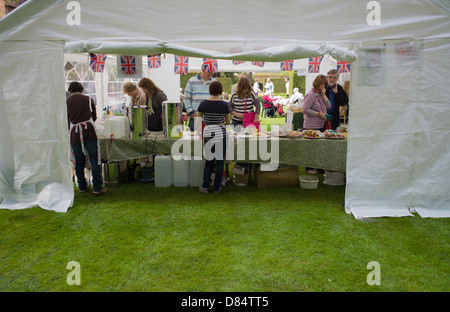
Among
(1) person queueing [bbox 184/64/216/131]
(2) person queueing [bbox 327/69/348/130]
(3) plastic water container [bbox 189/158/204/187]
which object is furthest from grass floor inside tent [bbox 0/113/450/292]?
(2) person queueing [bbox 327/69/348/130]

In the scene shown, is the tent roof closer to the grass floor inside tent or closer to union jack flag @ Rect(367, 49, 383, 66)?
union jack flag @ Rect(367, 49, 383, 66)

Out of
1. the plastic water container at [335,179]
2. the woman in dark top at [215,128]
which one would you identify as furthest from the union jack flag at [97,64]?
the plastic water container at [335,179]

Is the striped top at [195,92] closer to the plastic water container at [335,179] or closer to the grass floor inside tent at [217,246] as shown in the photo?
the grass floor inside tent at [217,246]

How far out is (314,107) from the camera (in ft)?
18.4

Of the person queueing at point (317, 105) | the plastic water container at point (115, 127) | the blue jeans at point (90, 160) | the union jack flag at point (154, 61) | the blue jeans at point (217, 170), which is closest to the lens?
the blue jeans at point (90, 160)

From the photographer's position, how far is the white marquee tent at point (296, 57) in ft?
13.8

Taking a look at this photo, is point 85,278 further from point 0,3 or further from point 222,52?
point 0,3

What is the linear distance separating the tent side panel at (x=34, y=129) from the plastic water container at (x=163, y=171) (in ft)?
4.23

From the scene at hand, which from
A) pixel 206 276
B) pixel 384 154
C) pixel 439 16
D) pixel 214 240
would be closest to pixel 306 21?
pixel 439 16

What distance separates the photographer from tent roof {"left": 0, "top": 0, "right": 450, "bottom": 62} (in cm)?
418

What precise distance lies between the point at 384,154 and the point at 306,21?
1894 mm

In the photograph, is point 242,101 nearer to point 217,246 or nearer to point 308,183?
point 308,183

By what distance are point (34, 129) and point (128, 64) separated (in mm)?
1889

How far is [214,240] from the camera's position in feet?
11.9
